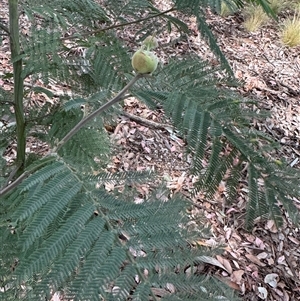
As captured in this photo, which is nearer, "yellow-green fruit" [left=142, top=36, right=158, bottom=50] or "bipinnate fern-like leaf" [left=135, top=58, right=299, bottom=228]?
"yellow-green fruit" [left=142, top=36, right=158, bottom=50]

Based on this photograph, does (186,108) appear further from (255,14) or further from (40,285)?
→ (255,14)

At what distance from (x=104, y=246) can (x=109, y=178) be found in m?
0.16

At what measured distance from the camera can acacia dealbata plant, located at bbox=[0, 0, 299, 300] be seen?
49 cm

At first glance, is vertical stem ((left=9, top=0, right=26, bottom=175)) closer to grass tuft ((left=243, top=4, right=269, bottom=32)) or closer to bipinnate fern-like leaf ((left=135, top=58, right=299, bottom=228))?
bipinnate fern-like leaf ((left=135, top=58, right=299, bottom=228))

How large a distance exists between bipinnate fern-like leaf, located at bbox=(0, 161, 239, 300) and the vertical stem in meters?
0.36

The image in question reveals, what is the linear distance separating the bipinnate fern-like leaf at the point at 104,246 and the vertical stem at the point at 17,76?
0.36 meters

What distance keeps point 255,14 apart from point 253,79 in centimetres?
76

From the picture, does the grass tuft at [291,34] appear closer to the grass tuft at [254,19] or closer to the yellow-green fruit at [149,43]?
the grass tuft at [254,19]

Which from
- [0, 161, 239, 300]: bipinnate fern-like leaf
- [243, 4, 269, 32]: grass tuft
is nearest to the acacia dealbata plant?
[0, 161, 239, 300]: bipinnate fern-like leaf

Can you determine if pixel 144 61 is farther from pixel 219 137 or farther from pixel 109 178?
pixel 219 137

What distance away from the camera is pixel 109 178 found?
0.64m

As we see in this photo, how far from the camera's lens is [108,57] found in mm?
907

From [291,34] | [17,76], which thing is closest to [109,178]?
[17,76]

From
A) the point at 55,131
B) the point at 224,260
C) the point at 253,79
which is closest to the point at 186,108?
the point at 55,131
